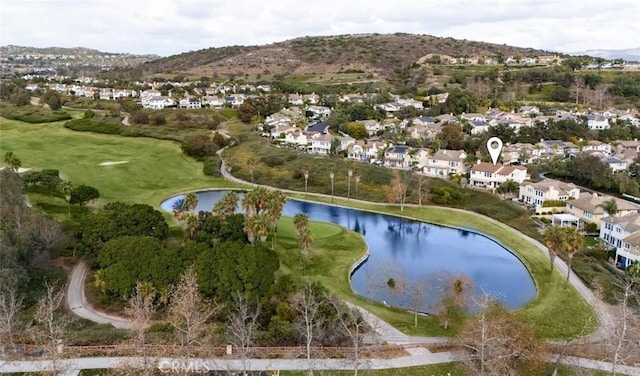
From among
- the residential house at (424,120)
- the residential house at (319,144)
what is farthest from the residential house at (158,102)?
the residential house at (424,120)

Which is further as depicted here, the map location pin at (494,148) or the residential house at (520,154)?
the residential house at (520,154)

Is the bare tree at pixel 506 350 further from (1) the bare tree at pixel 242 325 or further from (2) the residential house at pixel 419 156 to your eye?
(2) the residential house at pixel 419 156

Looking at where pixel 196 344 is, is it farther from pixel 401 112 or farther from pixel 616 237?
pixel 401 112

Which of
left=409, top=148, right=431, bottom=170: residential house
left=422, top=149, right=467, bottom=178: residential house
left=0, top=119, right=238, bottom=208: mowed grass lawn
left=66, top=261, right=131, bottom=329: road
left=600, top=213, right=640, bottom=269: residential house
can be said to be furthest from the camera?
left=409, top=148, right=431, bottom=170: residential house

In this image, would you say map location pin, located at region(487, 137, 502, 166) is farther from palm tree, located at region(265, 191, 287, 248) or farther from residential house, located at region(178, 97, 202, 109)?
residential house, located at region(178, 97, 202, 109)

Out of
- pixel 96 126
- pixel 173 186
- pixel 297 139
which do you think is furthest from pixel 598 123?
pixel 96 126

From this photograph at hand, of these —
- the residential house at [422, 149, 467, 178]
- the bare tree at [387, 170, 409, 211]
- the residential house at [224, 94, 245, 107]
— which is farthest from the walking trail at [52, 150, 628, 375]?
the residential house at [224, 94, 245, 107]

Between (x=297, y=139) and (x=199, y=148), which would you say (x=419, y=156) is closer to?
(x=297, y=139)
